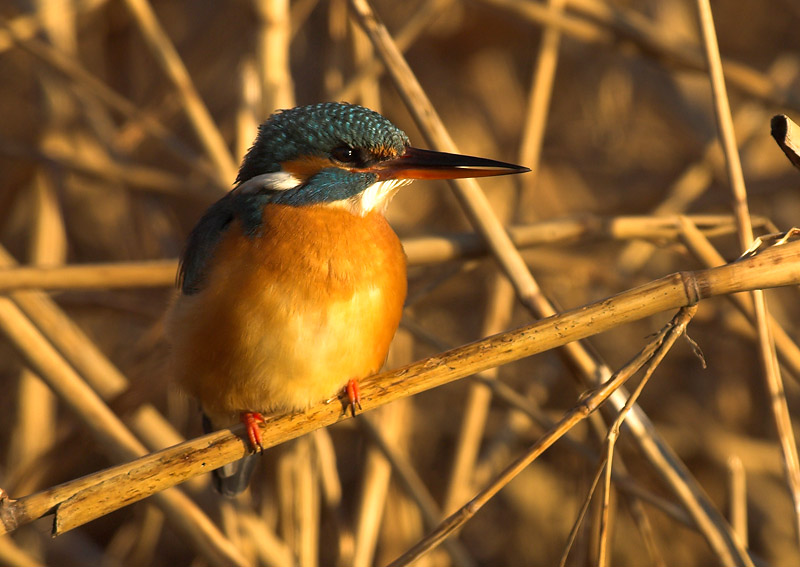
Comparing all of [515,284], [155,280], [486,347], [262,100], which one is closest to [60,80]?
[262,100]

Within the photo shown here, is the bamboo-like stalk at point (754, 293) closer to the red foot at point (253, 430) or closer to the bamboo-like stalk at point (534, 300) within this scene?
the bamboo-like stalk at point (534, 300)

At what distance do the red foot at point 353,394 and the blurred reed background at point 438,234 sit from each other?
0.47 meters

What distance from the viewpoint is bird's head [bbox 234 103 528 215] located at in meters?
2.01

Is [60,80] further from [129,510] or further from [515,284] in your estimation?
Answer: [515,284]

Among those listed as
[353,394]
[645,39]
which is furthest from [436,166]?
[645,39]

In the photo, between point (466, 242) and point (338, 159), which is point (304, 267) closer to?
point (338, 159)

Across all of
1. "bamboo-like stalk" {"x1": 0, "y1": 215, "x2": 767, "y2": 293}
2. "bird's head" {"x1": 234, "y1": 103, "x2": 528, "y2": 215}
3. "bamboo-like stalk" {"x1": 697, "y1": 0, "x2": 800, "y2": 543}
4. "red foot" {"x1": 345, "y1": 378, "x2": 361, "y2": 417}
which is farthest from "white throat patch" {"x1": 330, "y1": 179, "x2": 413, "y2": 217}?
"bamboo-like stalk" {"x1": 697, "y1": 0, "x2": 800, "y2": 543}

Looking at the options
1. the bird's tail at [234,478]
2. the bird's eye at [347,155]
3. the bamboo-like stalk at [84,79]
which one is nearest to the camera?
the bird's eye at [347,155]

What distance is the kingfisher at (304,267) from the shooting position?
1.92 meters

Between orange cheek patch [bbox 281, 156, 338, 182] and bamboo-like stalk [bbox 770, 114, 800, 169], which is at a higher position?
orange cheek patch [bbox 281, 156, 338, 182]

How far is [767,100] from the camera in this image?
10.0 feet

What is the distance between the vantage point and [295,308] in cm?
191

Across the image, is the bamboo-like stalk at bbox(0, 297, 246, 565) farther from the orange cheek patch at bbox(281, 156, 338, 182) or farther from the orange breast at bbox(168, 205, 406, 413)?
the orange cheek patch at bbox(281, 156, 338, 182)

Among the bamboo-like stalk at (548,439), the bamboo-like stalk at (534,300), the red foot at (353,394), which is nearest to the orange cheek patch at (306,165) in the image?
the bamboo-like stalk at (534,300)
